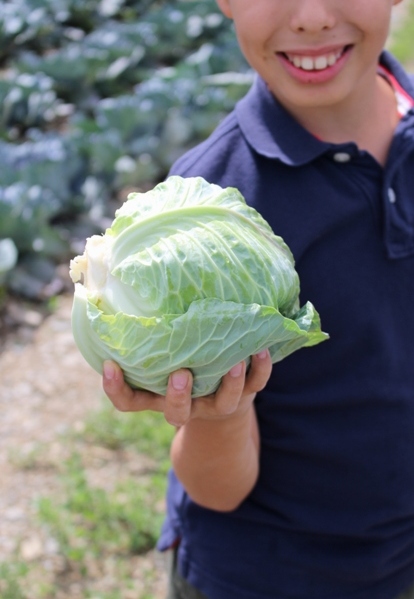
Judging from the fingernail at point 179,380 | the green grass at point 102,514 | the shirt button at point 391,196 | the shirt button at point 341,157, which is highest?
the shirt button at point 341,157

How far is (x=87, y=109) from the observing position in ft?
20.5

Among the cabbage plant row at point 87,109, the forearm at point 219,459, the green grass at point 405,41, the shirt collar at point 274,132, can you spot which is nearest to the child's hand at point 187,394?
the forearm at point 219,459

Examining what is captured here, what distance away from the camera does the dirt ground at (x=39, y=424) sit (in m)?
3.18

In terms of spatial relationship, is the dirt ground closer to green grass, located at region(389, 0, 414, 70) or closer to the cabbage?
the cabbage

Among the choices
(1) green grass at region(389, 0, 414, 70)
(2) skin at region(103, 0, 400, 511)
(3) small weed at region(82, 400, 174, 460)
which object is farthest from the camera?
(1) green grass at region(389, 0, 414, 70)

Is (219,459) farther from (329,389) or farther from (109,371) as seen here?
(109,371)

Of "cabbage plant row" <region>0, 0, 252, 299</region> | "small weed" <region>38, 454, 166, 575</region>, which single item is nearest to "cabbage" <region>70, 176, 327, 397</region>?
"small weed" <region>38, 454, 166, 575</region>

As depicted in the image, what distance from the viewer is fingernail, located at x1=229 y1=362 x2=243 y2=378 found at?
1.52 meters

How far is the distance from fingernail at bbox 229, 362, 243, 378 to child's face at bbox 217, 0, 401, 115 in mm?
700

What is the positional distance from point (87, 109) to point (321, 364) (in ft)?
15.5

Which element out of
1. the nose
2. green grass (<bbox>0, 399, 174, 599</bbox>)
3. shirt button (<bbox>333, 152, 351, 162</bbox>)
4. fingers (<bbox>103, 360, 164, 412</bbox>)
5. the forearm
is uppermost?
the nose

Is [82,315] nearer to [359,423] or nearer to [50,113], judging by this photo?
[359,423]

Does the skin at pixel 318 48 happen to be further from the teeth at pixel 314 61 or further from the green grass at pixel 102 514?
the green grass at pixel 102 514

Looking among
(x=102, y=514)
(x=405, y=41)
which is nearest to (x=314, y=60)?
(x=102, y=514)
